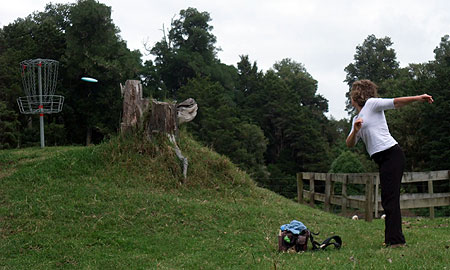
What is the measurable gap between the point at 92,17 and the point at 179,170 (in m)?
26.1

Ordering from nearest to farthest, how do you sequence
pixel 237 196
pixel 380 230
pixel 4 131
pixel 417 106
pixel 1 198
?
1. pixel 380 230
2. pixel 1 198
3. pixel 237 196
4. pixel 4 131
5. pixel 417 106

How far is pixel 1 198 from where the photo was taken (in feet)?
30.9

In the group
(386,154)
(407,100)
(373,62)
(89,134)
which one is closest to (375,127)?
(386,154)

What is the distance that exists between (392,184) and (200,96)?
38.0 metres

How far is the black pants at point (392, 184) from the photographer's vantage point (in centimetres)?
531

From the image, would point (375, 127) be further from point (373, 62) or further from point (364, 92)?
point (373, 62)

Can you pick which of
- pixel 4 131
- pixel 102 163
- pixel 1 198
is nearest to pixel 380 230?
pixel 102 163

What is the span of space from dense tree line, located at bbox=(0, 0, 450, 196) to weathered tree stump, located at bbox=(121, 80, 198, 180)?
39.4ft

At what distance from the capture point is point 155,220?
8.20 meters

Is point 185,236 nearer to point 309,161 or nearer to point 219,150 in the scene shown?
point 219,150

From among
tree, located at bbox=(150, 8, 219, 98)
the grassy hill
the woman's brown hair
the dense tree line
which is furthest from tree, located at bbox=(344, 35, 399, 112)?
the woman's brown hair

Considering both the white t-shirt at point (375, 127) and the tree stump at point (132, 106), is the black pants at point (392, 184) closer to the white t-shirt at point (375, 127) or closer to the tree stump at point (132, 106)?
the white t-shirt at point (375, 127)

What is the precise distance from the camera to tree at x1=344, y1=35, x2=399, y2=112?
209 ft

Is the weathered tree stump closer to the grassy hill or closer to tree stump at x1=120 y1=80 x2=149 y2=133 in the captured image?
tree stump at x1=120 y1=80 x2=149 y2=133
